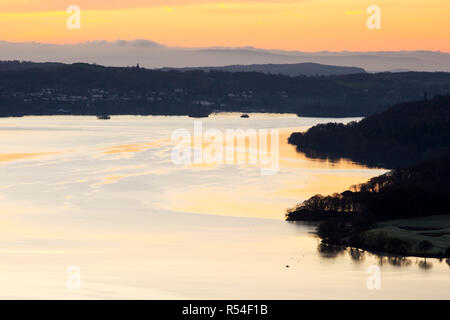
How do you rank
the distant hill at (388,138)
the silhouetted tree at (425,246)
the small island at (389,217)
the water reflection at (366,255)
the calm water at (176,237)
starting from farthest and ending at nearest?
1. the distant hill at (388,138)
2. the small island at (389,217)
3. the silhouetted tree at (425,246)
4. the water reflection at (366,255)
5. the calm water at (176,237)

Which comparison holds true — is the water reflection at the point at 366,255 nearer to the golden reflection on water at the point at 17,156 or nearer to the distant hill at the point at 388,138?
the distant hill at the point at 388,138

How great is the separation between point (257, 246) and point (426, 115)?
66688 mm

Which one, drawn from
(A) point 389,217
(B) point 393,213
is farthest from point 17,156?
(A) point 389,217

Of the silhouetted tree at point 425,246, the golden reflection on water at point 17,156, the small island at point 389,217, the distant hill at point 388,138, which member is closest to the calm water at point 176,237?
the silhouetted tree at point 425,246

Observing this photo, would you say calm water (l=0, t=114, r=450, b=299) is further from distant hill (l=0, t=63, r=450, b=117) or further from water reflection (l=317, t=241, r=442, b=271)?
distant hill (l=0, t=63, r=450, b=117)

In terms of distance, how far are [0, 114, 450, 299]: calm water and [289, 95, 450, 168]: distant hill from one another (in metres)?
14.4

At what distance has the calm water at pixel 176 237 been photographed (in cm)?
2995

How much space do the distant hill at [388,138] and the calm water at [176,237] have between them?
47.2 ft

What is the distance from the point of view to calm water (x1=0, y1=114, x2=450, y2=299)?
98.3ft

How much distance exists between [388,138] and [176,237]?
57.3 metres

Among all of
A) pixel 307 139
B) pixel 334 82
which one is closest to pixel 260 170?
pixel 307 139

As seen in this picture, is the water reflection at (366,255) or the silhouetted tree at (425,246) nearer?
the water reflection at (366,255)

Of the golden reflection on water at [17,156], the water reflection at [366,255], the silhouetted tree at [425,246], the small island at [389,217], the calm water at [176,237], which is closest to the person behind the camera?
the calm water at [176,237]
